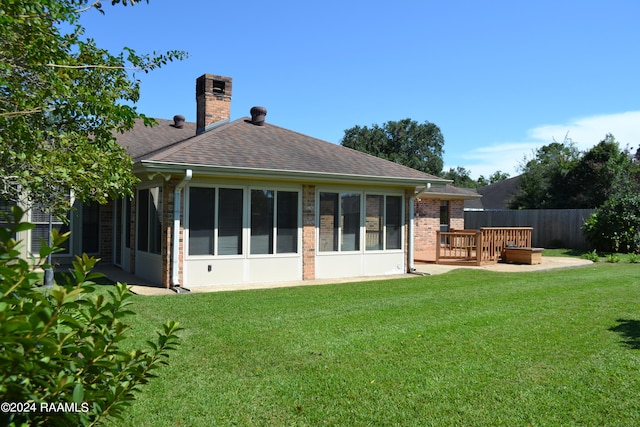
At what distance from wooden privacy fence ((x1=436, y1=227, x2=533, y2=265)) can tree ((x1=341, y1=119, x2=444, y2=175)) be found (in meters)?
37.2

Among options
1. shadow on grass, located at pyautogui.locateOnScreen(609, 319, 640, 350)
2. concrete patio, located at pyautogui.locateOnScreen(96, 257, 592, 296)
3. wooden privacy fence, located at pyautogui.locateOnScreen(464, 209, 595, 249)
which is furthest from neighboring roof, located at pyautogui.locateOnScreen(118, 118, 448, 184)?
wooden privacy fence, located at pyautogui.locateOnScreen(464, 209, 595, 249)

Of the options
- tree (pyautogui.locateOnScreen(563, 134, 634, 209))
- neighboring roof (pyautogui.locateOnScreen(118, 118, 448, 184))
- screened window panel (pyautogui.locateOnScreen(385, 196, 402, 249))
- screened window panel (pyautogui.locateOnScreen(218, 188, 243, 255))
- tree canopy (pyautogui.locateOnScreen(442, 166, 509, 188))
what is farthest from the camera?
tree canopy (pyautogui.locateOnScreen(442, 166, 509, 188))

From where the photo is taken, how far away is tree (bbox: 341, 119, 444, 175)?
54750 mm

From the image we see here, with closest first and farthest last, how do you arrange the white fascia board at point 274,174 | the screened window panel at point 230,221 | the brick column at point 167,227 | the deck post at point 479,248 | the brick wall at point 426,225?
the white fascia board at point 274,174 → the brick column at point 167,227 → the screened window panel at point 230,221 → the deck post at point 479,248 → the brick wall at point 426,225

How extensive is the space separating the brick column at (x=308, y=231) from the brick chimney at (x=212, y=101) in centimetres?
446

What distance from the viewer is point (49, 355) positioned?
1.72 meters

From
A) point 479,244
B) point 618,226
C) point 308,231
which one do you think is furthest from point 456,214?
point 308,231

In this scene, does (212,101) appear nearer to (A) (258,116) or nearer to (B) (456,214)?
(A) (258,116)

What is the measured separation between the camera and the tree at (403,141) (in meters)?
54.8

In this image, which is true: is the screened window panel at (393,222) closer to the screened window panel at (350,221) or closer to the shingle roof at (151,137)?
the screened window panel at (350,221)

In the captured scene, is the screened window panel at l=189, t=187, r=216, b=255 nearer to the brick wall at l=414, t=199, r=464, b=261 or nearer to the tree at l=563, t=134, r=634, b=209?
the brick wall at l=414, t=199, r=464, b=261

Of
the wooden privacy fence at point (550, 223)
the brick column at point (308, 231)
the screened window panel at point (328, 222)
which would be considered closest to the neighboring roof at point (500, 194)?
the wooden privacy fence at point (550, 223)

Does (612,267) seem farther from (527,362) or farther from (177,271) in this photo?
(177,271)

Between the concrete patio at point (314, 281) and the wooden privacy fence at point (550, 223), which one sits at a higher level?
the wooden privacy fence at point (550, 223)
